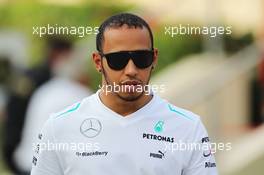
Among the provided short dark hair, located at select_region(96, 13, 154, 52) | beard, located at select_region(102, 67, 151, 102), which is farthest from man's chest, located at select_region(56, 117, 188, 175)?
short dark hair, located at select_region(96, 13, 154, 52)

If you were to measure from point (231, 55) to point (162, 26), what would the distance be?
1467 millimetres

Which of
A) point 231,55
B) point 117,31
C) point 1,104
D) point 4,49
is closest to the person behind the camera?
point 117,31

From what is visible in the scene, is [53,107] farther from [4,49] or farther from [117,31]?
[4,49]

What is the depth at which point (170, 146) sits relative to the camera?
4.73 metres

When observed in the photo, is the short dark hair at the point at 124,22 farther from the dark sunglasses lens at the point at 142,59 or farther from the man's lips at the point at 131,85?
the man's lips at the point at 131,85

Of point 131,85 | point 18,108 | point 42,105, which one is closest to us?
Answer: point 131,85

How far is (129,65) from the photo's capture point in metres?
4.71

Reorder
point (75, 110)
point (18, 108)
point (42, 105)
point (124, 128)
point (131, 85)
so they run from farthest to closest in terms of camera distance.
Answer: point (18, 108), point (42, 105), point (75, 110), point (124, 128), point (131, 85)

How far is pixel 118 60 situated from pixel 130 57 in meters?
0.06

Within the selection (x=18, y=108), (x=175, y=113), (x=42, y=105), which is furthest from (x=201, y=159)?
(x=18, y=108)

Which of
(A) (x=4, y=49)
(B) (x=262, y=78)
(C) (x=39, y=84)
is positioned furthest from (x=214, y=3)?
(A) (x=4, y=49)

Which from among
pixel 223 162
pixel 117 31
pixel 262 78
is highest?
pixel 117 31

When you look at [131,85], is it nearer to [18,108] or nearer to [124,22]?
[124,22]

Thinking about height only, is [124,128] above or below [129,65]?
below
